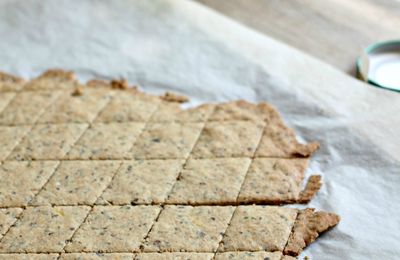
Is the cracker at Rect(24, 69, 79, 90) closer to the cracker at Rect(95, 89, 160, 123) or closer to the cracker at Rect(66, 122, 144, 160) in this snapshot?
the cracker at Rect(95, 89, 160, 123)

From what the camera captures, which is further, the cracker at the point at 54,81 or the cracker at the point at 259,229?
the cracker at the point at 54,81

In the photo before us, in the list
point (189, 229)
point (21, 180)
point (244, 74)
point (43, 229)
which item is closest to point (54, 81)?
point (21, 180)

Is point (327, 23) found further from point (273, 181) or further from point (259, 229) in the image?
point (259, 229)

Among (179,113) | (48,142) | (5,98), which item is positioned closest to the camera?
(48,142)

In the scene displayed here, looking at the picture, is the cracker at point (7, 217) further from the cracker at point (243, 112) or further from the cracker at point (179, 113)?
the cracker at point (243, 112)

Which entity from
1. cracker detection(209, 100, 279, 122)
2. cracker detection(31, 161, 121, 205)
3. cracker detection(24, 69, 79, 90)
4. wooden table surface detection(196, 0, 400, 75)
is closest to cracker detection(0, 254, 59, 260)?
cracker detection(31, 161, 121, 205)

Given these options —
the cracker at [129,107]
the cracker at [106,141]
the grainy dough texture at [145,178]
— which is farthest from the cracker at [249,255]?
the cracker at [129,107]
